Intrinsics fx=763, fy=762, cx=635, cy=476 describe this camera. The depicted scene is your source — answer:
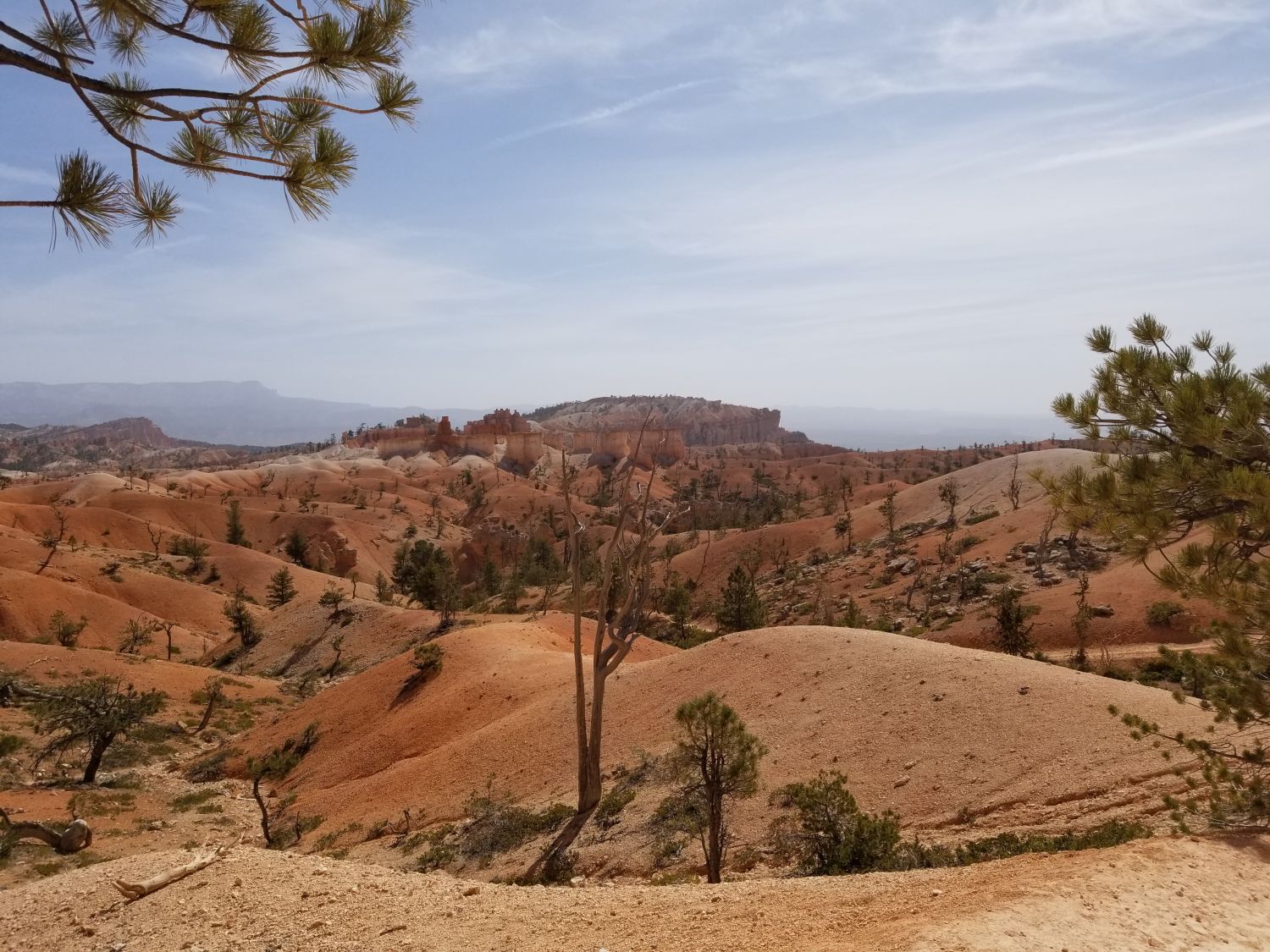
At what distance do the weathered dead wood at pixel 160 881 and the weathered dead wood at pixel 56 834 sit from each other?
153 inches

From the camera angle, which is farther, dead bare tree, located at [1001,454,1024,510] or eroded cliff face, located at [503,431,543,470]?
eroded cliff face, located at [503,431,543,470]

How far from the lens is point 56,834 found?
10.5 m

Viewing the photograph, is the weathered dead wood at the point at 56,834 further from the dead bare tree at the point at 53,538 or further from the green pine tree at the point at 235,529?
the green pine tree at the point at 235,529

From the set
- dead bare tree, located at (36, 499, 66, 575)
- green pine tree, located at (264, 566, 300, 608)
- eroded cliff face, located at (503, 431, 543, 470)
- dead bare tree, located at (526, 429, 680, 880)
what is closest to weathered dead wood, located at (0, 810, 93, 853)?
dead bare tree, located at (526, 429, 680, 880)

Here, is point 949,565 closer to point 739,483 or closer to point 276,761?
point 276,761

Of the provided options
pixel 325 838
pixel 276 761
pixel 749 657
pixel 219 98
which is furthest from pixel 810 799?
pixel 276 761

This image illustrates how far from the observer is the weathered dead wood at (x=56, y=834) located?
10.2m

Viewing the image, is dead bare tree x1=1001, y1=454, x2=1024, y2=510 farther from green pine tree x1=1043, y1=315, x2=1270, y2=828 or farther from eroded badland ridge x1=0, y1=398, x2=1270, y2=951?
green pine tree x1=1043, y1=315, x2=1270, y2=828

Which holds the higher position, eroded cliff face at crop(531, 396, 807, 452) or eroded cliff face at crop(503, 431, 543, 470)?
eroded cliff face at crop(531, 396, 807, 452)

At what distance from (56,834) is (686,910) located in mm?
9522

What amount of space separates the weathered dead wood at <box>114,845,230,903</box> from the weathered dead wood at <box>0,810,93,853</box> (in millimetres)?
3896

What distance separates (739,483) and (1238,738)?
99.8 metres

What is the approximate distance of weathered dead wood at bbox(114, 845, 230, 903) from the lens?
7.00 meters

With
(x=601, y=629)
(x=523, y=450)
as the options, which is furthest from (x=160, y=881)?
(x=523, y=450)
